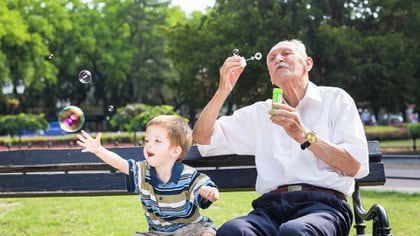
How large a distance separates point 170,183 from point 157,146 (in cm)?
22

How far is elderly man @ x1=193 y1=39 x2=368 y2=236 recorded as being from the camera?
308 centimetres

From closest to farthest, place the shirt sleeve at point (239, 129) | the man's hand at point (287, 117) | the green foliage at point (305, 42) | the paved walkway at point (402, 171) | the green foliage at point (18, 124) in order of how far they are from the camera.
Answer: the man's hand at point (287, 117) → the shirt sleeve at point (239, 129) → the paved walkway at point (402, 171) → the green foliage at point (305, 42) → the green foliage at point (18, 124)

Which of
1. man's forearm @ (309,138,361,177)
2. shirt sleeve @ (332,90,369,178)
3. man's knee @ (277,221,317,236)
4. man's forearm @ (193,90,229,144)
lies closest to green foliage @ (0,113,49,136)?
man's forearm @ (193,90,229,144)

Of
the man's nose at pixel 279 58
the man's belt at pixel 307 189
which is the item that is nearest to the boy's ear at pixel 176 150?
the man's belt at pixel 307 189

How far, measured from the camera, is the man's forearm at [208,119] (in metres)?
3.49

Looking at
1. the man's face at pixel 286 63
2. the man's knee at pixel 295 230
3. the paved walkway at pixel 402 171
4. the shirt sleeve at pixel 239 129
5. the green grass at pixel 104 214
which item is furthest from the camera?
the paved walkway at pixel 402 171

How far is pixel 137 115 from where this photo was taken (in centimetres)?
2255

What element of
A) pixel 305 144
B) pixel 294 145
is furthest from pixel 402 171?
pixel 305 144

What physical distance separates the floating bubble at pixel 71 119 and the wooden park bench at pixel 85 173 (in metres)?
0.26

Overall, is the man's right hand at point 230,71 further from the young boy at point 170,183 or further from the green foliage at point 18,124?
the green foliage at point 18,124

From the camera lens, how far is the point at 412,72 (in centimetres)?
1838

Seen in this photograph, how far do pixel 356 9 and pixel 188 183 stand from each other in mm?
18670

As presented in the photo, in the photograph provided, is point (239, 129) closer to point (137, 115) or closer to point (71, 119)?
point (71, 119)

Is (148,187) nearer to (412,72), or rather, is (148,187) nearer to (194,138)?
(194,138)
